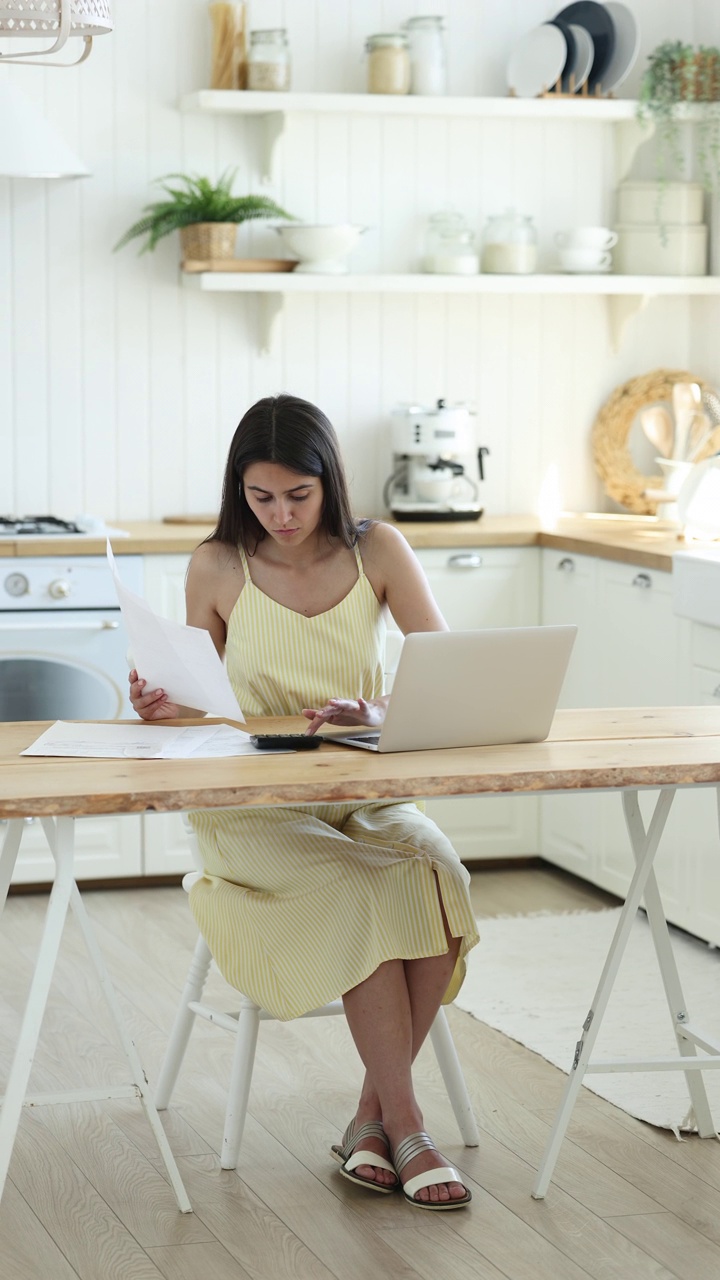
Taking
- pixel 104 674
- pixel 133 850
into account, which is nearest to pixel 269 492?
pixel 104 674

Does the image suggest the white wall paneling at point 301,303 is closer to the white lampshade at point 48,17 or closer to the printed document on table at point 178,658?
the printed document on table at point 178,658

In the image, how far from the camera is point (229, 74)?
430 centimetres

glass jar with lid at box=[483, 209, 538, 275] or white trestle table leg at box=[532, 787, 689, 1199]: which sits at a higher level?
glass jar with lid at box=[483, 209, 538, 275]

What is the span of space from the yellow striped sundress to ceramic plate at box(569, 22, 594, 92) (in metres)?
2.45

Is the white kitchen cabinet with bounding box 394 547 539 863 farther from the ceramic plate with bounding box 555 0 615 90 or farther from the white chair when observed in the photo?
the white chair

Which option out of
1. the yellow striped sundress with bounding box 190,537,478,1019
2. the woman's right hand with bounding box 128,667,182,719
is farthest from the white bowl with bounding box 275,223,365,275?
the woman's right hand with bounding box 128,667,182,719

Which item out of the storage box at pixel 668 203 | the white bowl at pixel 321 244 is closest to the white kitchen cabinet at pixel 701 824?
the white bowl at pixel 321 244

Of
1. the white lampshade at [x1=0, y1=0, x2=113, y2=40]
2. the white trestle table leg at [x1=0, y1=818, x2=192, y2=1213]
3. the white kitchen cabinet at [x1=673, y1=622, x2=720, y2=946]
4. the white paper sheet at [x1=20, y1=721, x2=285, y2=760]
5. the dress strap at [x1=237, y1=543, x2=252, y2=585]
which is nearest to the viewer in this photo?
the white lampshade at [x1=0, y1=0, x2=113, y2=40]

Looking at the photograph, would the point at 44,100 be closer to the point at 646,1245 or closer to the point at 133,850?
the point at 133,850

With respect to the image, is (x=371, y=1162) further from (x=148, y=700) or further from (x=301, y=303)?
(x=301, y=303)

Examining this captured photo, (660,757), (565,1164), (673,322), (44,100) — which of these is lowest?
(565,1164)

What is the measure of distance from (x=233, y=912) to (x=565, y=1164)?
26.7 inches

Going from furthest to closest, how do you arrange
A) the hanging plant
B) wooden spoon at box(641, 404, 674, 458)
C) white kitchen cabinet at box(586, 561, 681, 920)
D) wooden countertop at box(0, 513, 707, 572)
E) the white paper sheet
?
wooden spoon at box(641, 404, 674, 458) < the hanging plant < wooden countertop at box(0, 513, 707, 572) < white kitchen cabinet at box(586, 561, 681, 920) < the white paper sheet

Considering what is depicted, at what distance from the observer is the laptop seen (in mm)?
2135
